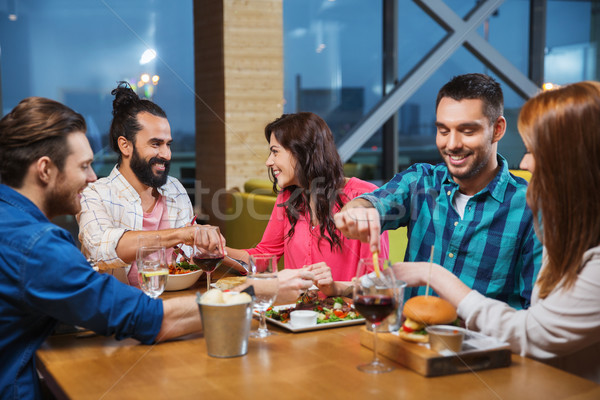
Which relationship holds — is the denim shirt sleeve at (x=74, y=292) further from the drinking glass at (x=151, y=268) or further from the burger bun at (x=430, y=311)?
the burger bun at (x=430, y=311)

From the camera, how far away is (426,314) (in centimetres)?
139

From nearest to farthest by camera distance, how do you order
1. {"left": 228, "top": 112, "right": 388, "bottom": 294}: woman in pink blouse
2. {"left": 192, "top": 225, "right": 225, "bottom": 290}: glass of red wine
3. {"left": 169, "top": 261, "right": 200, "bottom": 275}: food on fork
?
{"left": 192, "top": 225, "right": 225, "bottom": 290}: glass of red wine < {"left": 169, "top": 261, "right": 200, "bottom": 275}: food on fork < {"left": 228, "top": 112, "right": 388, "bottom": 294}: woman in pink blouse

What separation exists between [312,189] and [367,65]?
448cm

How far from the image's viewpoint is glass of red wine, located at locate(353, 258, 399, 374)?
1294 mm

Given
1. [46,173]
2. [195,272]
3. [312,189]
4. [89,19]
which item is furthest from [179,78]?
[46,173]

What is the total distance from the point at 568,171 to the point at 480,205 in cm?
70

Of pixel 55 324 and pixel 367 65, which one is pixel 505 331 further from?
pixel 367 65

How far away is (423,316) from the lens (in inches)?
54.8

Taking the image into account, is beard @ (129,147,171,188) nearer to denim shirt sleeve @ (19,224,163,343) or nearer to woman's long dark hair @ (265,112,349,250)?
woman's long dark hair @ (265,112,349,250)

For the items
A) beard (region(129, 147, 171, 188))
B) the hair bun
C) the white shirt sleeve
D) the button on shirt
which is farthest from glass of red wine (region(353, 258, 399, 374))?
the hair bun

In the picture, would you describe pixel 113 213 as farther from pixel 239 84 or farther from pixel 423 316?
pixel 239 84

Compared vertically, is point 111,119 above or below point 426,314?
above

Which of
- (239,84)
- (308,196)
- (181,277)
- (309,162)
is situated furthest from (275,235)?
(239,84)

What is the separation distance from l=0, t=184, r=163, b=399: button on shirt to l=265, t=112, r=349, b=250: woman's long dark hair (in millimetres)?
1343
